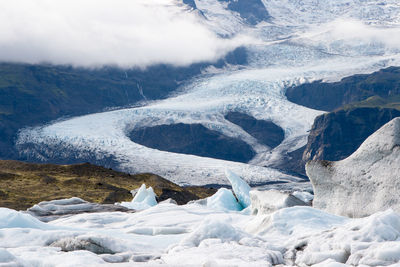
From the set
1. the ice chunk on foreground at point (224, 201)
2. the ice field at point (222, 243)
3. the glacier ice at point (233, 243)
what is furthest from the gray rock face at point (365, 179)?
the ice chunk on foreground at point (224, 201)

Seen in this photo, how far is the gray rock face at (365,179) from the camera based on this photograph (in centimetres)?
2058

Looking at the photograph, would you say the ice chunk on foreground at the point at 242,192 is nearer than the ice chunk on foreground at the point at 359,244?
No

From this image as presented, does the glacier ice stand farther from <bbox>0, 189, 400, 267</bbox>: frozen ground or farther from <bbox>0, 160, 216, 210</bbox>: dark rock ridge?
<bbox>0, 160, 216, 210</bbox>: dark rock ridge

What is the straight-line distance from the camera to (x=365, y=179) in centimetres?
2136

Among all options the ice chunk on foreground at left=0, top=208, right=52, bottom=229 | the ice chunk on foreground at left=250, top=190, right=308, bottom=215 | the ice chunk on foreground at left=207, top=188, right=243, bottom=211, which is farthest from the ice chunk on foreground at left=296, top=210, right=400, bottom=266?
the ice chunk on foreground at left=207, top=188, right=243, bottom=211

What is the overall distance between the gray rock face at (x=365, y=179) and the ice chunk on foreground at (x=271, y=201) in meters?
1.16

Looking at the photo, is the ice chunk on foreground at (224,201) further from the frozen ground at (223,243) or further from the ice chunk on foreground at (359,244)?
the ice chunk on foreground at (359,244)

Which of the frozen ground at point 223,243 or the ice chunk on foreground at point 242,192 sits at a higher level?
the frozen ground at point 223,243

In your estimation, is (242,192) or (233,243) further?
(242,192)

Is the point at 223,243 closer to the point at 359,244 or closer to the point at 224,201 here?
the point at 359,244

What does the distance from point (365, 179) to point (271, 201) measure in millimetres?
3792

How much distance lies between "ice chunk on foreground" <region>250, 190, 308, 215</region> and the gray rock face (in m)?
1.16

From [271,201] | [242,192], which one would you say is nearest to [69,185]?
[242,192]

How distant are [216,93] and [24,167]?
373 ft
